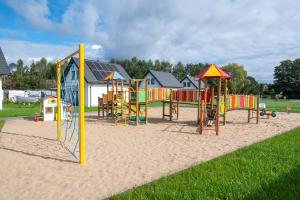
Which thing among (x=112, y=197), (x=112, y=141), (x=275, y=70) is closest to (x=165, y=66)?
(x=275, y=70)

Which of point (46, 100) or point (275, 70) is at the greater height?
point (275, 70)

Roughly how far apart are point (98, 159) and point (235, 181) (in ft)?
10.5

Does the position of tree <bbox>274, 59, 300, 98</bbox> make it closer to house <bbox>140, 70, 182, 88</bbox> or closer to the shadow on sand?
house <bbox>140, 70, 182, 88</bbox>

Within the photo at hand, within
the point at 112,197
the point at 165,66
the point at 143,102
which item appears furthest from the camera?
the point at 165,66

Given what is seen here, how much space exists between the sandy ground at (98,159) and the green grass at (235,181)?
518 mm

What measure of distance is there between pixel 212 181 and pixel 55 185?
8.81 ft

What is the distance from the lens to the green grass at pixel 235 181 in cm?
398

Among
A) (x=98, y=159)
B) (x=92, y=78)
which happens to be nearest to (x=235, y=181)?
(x=98, y=159)

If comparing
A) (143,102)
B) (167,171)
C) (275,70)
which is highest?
(275,70)

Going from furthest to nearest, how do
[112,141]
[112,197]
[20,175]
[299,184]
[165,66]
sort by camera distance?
[165,66], [112,141], [20,175], [299,184], [112,197]

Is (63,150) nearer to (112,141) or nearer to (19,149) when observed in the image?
(19,149)

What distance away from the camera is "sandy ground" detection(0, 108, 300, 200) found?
4.43 metres

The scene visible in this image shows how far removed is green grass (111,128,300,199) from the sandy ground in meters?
Result: 0.52

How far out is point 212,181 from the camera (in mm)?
4543
